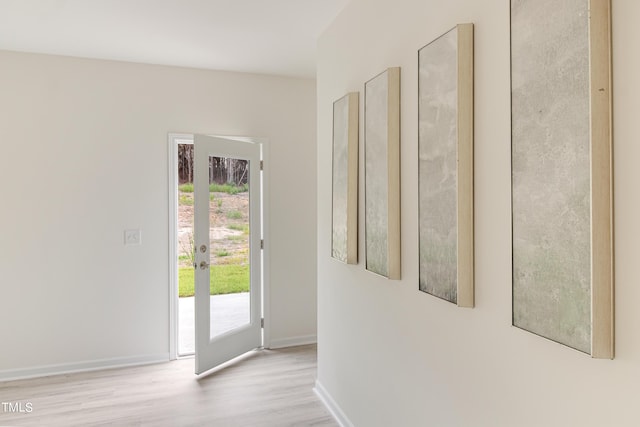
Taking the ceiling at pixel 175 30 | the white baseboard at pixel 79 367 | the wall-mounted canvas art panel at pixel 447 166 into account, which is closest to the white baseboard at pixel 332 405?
the wall-mounted canvas art panel at pixel 447 166

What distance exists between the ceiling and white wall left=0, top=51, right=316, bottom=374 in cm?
24

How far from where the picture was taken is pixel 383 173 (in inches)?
78.0

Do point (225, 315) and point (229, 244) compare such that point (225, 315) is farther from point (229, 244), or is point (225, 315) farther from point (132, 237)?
point (132, 237)

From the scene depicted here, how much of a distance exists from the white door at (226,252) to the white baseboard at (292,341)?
0.16m

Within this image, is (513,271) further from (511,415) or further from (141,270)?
(141,270)

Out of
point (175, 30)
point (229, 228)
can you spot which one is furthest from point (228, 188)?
point (175, 30)

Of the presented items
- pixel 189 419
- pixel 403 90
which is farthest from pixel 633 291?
pixel 189 419

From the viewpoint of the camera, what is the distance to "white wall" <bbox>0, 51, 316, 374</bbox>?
3348mm

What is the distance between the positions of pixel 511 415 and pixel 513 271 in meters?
0.45

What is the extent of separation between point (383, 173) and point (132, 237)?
102 inches

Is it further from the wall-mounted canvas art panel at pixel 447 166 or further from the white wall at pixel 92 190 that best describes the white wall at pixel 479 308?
the white wall at pixel 92 190

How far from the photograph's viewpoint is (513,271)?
1.23m

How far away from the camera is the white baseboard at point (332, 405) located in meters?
2.55

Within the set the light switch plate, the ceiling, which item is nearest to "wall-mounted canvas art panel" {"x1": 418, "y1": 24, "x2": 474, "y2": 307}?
the ceiling
